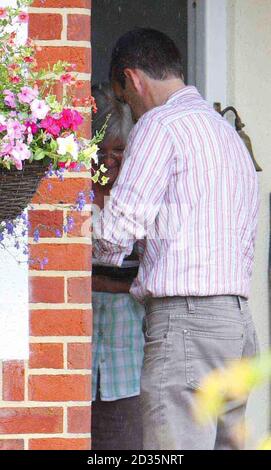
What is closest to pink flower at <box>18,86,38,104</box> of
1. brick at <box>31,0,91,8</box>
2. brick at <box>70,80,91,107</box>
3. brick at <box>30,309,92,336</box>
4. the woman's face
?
brick at <box>70,80,91,107</box>

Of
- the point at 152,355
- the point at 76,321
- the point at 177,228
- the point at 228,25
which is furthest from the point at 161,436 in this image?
the point at 228,25

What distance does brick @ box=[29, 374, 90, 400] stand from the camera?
2.79 m

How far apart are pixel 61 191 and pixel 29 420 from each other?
2.29ft

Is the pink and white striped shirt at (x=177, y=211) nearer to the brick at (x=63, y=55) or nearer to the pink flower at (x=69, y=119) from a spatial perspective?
the brick at (x=63, y=55)

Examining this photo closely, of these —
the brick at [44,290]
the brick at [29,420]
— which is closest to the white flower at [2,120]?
the brick at [44,290]

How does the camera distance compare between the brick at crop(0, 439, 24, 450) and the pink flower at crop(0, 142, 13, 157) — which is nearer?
the pink flower at crop(0, 142, 13, 157)

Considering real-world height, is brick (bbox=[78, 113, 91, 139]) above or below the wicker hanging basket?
above

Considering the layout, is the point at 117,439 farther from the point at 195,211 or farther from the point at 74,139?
the point at 74,139

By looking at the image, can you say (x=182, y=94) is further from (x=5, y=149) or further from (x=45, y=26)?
(x=5, y=149)

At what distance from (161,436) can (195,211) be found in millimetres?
689

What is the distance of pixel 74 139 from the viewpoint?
2.30 m

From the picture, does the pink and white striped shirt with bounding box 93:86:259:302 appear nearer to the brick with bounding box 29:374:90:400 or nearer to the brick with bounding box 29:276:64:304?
the brick with bounding box 29:276:64:304

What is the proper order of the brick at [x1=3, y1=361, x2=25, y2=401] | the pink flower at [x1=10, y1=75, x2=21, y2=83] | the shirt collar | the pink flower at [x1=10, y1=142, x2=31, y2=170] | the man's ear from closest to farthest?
1. the pink flower at [x1=10, y1=142, x2=31, y2=170]
2. the pink flower at [x1=10, y1=75, x2=21, y2=83]
3. the brick at [x1=3, y1=361, x2=25, y2=401]
4. the shirt collar
5. the man's ear

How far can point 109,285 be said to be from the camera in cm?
382
